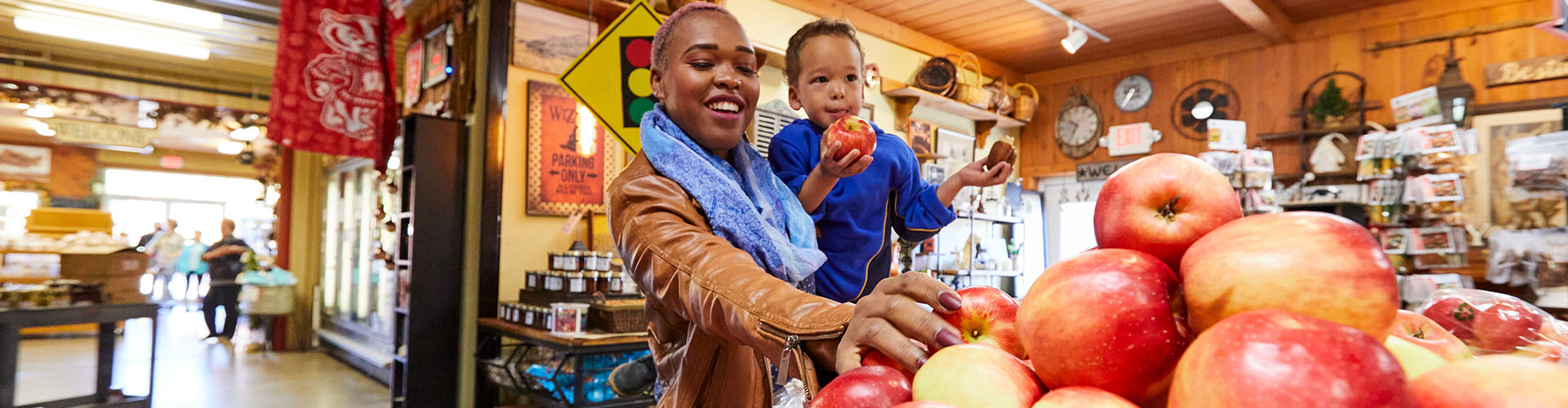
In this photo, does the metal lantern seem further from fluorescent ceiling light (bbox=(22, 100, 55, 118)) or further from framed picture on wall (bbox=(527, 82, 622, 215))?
fluorescent ceiling light (bbox=(22, 100, 55, 118))

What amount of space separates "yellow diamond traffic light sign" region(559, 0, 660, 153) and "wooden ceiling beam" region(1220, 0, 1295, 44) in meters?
4.08

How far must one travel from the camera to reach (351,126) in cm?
404

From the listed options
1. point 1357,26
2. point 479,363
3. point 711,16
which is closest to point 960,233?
point 1357,26

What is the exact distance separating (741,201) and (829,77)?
0.50 m

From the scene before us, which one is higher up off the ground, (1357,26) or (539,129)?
(1357,26)

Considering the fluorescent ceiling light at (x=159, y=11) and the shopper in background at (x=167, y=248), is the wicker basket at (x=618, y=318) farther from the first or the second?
the shopper in background at (x=167, y=248)

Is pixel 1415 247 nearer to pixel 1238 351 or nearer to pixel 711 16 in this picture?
pixel 711 16

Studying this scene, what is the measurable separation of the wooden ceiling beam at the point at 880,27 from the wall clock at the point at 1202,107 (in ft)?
5.64

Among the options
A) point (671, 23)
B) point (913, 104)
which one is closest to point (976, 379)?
point (671, 23)

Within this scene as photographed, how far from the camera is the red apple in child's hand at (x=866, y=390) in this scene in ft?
1.97

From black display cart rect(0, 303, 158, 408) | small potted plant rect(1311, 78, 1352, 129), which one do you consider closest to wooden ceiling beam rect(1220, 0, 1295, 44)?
small potted plant rect(1311, 78, 1352, 129)

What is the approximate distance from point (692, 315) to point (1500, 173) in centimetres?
626

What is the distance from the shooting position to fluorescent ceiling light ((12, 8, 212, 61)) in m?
6.33

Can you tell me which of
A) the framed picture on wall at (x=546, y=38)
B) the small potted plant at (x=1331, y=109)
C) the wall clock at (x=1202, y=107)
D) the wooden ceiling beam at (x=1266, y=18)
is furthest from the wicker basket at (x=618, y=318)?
the small potted plant at (x=1331, y=109)
